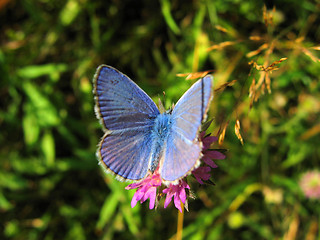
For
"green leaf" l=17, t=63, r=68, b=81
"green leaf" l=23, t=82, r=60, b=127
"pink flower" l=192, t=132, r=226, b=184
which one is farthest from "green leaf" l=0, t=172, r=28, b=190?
"pink flower" l=192, t=132, r=226, b=184

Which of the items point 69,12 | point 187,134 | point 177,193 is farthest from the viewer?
point 69,12

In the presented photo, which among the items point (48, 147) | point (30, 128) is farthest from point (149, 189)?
point (30, 128)

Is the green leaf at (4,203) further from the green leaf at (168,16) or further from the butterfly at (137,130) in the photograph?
the green leaf at (168,16)

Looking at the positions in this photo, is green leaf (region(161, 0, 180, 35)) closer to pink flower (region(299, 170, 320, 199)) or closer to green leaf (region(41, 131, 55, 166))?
green leaf (region(41, 131, 55, 166))

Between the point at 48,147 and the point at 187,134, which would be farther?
the point at 48,147

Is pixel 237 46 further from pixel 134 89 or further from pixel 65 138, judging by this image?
pixel 65 138

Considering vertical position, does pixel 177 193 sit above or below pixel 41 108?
below

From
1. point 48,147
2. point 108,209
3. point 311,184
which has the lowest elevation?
point 311,184

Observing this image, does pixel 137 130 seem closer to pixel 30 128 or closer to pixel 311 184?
pixel 30 128
